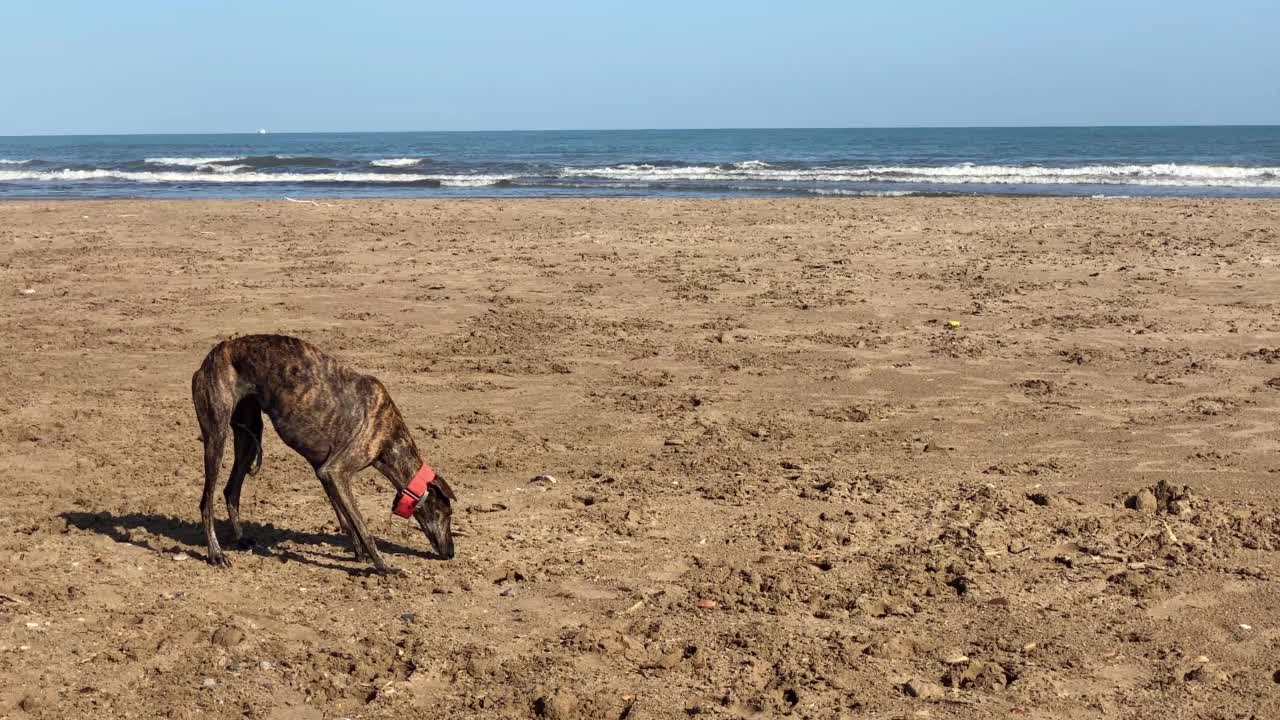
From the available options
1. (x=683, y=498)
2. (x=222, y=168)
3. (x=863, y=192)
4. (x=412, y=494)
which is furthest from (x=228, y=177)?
(x=412, y=494)

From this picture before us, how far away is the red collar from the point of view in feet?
20.0

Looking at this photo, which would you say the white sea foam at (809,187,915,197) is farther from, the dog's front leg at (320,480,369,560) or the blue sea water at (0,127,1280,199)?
the dog's front leg at (320,480,369,560)

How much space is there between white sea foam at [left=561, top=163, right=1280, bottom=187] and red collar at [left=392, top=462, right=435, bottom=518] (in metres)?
32.2

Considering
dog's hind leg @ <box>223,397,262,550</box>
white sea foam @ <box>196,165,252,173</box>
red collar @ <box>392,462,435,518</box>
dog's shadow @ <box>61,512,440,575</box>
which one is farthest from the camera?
white sea foam @ <box>196,165,252,173</box>

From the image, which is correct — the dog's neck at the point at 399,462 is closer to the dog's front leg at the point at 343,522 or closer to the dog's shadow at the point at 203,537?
the dog's front leg at the point at 343,522

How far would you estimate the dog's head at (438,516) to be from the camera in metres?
6.24

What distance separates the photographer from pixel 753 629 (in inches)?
218

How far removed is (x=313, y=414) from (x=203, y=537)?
121 centimetres

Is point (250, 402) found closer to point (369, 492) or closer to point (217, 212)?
point (369, 492)

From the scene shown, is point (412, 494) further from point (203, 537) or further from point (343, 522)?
point (203, 537)

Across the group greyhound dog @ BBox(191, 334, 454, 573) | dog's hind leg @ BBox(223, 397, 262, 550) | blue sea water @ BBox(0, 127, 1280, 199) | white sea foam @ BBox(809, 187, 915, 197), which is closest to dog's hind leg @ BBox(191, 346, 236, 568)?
greyhound dog @ BBox(191, 334, 454, 573)

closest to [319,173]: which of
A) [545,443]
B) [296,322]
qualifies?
[296,322]

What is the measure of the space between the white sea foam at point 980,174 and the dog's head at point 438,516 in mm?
32099

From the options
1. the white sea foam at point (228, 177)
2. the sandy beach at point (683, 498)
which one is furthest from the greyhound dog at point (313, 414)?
the white sea foam at point (228, 177)
